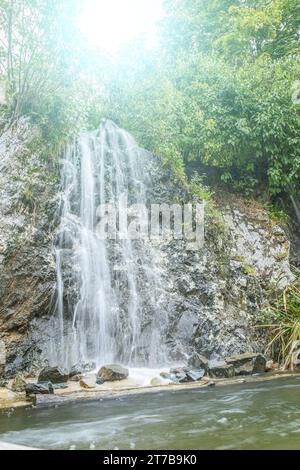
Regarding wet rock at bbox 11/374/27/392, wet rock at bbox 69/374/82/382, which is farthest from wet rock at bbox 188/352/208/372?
wet rock at bbox 11/374/27/392

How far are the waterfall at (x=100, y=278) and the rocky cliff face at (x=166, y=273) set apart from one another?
0.70 feet

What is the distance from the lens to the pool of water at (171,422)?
335cm

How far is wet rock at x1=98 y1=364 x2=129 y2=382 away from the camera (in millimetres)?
6383

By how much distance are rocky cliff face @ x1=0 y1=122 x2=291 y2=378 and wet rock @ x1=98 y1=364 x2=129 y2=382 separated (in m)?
1.33

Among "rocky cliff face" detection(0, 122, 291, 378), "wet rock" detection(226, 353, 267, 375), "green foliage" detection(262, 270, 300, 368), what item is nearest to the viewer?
"wet rock" detection(226, 353, 267, 375)

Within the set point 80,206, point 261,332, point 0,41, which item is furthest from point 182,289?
point 0,41

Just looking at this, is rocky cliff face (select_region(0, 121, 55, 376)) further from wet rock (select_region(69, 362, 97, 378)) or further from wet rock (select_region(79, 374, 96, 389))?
wet rock (select_region(79, 374, 96, 389))

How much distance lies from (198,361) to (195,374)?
0.61 metres

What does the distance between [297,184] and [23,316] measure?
885 cm

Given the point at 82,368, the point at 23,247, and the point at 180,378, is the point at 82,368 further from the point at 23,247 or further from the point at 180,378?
the point at 23,247

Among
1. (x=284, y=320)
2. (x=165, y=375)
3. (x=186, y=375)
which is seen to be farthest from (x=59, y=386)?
(x=284, y=320)

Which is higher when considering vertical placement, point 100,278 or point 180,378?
point 100,278

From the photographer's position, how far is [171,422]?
13.4ft

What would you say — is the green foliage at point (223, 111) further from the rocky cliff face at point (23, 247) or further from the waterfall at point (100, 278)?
→ the rocky cliff face at point (23, 247)
